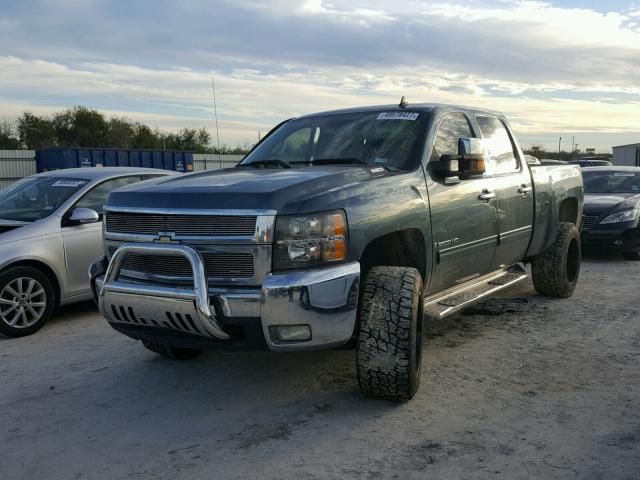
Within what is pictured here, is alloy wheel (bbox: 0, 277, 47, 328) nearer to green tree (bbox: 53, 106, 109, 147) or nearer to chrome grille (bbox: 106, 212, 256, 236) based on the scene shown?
chrome grille (bbox: 106, 212, 256, 236)

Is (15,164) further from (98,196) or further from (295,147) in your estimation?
(295,147)

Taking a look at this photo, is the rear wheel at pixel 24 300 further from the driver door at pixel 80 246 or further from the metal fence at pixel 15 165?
the metal fence at pixel 15 165

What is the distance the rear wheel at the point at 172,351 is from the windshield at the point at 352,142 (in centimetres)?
155

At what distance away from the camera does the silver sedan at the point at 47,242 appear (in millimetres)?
5895

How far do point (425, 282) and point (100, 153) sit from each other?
2669 cm

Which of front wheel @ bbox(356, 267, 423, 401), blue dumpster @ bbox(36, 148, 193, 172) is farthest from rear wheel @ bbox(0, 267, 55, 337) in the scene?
blue dumpster @ bbox(36, 148, 193, 172)

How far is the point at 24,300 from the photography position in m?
5.95

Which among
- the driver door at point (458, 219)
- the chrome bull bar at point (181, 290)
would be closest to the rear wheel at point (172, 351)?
the chrome bull bar at point (181, 290)

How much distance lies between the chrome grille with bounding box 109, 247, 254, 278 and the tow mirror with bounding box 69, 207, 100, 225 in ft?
8.14

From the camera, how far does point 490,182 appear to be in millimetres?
5312

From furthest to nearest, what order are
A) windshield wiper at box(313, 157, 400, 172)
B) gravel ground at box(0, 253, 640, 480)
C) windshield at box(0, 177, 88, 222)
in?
windshield at box(0, 177, 88, 222), windshield wiper at box(313, 157, 400, 172), gravel ground at box(0, 253, 640, 480)

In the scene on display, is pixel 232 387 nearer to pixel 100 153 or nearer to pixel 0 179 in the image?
pixel 100 153

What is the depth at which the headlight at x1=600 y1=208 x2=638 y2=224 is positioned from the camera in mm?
9586

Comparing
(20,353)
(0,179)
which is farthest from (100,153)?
(20,353)
